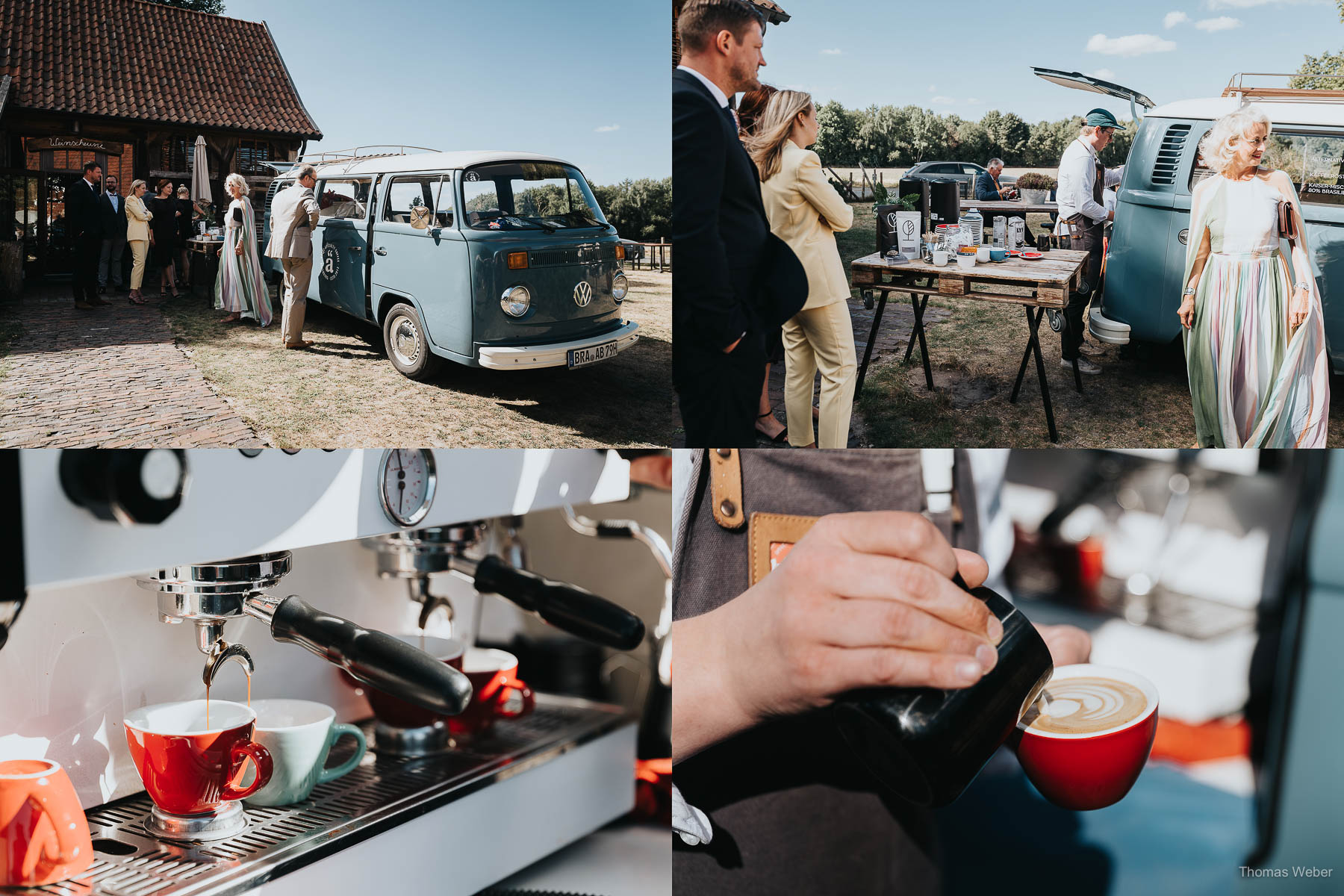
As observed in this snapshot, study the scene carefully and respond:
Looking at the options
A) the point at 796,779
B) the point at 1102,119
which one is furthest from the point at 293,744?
the point at 1102,119

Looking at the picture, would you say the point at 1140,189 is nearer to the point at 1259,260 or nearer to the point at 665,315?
the point at 1259,260

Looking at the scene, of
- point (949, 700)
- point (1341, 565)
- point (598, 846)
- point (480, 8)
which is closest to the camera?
point (949, 700)

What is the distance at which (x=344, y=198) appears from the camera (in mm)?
1888

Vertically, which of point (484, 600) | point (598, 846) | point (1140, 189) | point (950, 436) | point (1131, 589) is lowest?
point (598, 846)

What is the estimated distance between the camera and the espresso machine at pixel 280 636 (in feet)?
3.09

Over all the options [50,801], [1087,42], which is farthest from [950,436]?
[50,801]

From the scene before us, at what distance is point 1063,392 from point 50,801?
1.89 meters

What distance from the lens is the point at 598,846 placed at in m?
1.71

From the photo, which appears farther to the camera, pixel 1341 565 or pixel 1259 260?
pixel 1259 260

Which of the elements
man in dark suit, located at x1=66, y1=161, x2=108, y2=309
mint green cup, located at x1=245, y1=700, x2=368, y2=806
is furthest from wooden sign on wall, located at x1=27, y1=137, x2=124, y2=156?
mint green cup, located at x1=245, y1=700, x2=368, y2=806

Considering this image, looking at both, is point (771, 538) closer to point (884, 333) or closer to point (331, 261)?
point (884, 333)

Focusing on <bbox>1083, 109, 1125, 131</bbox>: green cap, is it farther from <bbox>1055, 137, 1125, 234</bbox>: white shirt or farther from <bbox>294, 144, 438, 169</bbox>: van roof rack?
<bbox>294, 144, 438, 169</bbox>: van roof rack

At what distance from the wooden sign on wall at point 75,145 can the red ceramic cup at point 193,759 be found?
1.14 meters

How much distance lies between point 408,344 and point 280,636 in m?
0.84
